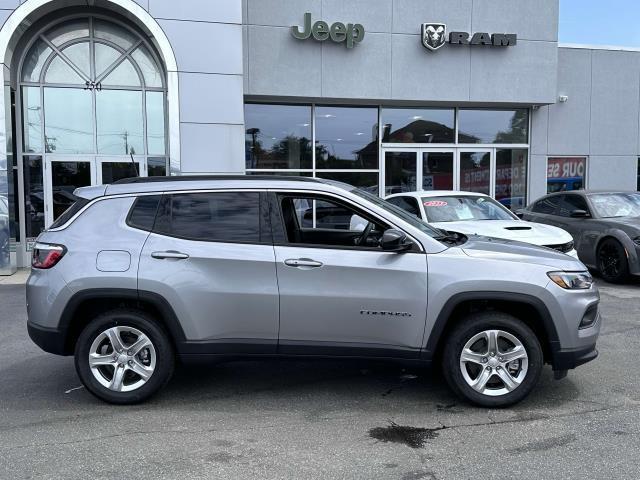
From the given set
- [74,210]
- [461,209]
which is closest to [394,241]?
[74,210]

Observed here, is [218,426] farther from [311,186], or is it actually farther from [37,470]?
[311,186]

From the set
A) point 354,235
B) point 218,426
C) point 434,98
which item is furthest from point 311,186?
point 434,98

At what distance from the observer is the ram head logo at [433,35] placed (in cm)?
1420

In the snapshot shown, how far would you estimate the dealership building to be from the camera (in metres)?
11.8

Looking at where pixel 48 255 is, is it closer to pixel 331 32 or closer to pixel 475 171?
pixel 331 32

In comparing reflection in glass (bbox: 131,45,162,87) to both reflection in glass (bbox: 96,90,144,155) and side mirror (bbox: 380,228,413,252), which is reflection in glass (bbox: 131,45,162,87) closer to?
reflection in glass (bbox: 96,90,144,155)

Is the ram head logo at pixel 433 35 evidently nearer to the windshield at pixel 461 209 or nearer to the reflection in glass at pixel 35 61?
the windshield at pixel 461 209

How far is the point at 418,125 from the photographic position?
15.4m

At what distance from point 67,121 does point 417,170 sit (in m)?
8.82

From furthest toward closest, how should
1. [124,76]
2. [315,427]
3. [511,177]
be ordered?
[511,177] → [124,76] → [315,427]

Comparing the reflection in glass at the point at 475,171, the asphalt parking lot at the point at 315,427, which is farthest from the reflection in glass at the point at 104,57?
the reflection in glass at the point at 475,171

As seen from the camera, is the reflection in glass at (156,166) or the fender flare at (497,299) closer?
the fender flare at (497,299)

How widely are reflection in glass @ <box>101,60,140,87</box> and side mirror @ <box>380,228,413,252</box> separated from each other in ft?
33.1

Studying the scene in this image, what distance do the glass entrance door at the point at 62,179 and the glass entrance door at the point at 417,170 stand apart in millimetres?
7389
